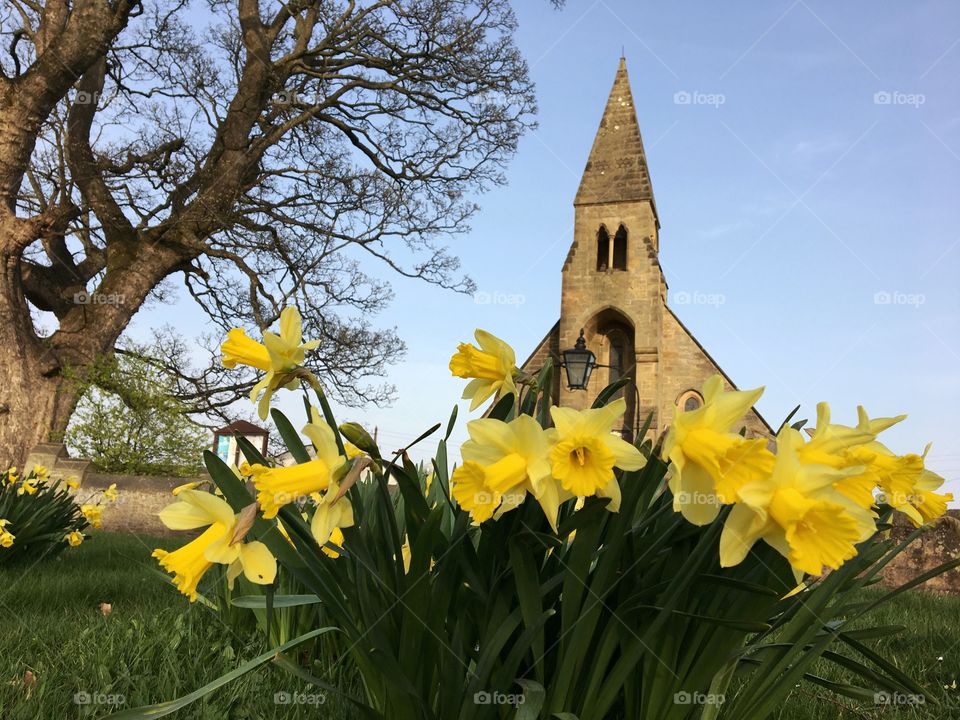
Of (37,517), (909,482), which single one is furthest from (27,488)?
(909,482)

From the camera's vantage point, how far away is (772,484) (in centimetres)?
88

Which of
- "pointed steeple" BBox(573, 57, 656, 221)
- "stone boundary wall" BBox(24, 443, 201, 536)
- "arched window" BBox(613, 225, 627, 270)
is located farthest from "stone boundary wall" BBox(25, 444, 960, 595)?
"pointed steeple" BBox(573, 57, 656, 221)

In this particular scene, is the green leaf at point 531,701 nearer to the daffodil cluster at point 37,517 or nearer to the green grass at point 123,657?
the green grass at point 123,657

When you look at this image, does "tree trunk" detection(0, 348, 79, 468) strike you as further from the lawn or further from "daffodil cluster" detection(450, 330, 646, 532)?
"daffodil cluster" detection(450, 330, 646, 532)

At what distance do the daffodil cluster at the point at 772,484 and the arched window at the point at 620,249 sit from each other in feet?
69.3

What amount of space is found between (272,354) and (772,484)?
864 millimetres

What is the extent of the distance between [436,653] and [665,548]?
19.0 inches

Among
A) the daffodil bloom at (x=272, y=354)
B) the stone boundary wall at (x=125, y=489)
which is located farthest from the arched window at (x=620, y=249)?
the daffodil bloom at (x=272, y=354)

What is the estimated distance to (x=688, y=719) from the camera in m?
1.29

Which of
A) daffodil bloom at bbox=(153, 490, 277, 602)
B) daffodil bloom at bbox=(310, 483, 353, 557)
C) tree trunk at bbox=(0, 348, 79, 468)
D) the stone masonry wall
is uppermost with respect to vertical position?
the stone masonry wall

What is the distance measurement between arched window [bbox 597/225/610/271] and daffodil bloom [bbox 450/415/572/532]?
2127cm

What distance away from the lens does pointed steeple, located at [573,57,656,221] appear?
21641 mm

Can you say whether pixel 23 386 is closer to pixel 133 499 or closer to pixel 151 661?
pixel 133 499

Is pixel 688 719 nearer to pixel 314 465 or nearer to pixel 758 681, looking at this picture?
pixel 758 681
